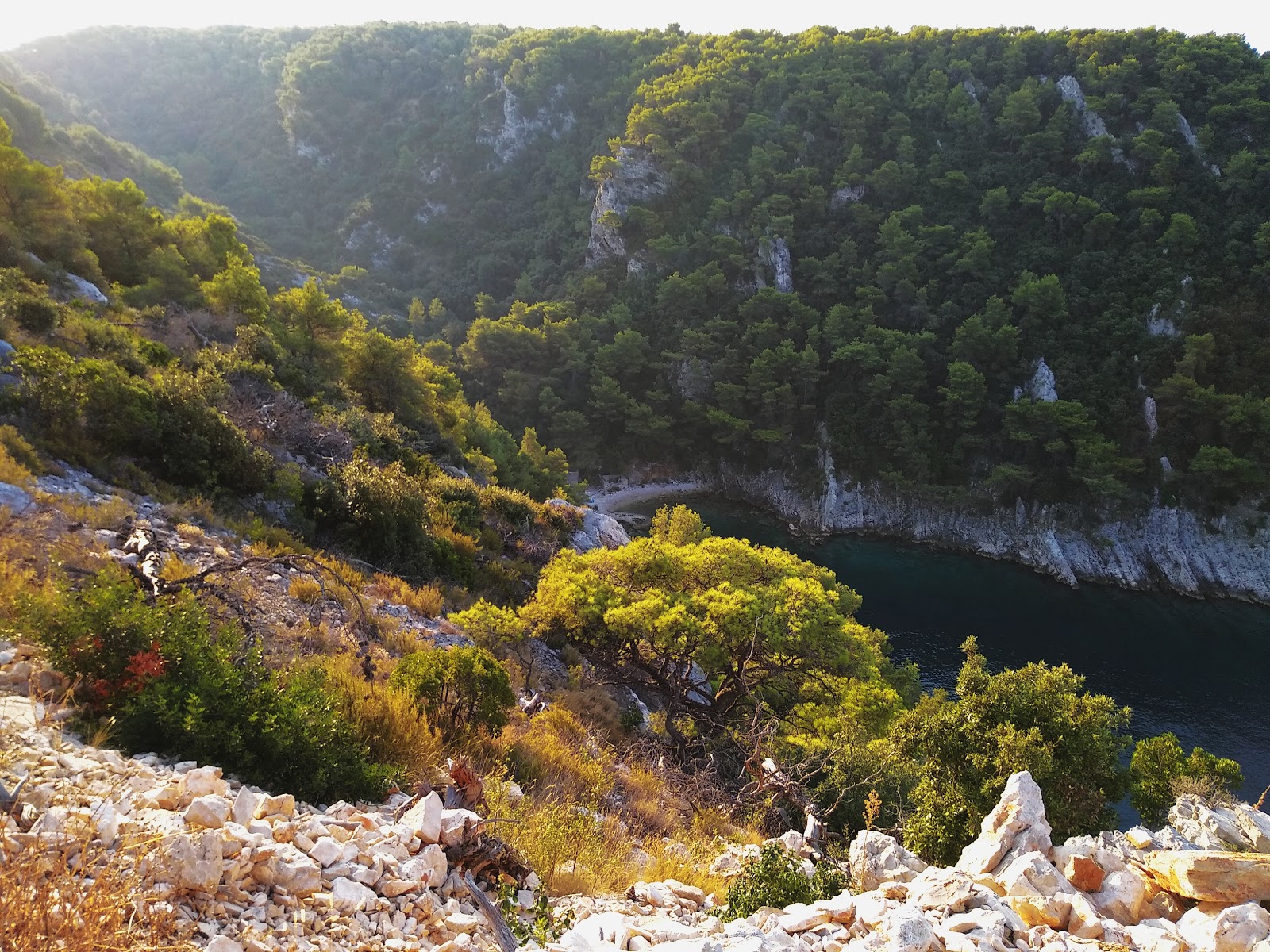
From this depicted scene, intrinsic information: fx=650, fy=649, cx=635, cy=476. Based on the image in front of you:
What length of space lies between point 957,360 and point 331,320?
3903cm

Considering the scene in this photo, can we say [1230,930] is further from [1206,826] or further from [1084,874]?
[1206,826]

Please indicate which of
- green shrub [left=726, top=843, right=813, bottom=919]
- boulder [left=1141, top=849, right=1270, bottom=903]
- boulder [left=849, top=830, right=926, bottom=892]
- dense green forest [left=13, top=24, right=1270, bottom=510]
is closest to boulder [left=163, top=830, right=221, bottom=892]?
green shrub [left=726, top=843, right=813, bottom=919]

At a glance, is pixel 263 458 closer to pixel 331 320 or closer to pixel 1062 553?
Answer: pixel 331 320

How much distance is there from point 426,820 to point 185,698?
1.81 m

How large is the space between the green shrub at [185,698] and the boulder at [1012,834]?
14.7ft

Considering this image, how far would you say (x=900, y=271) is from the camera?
4794 centimetres

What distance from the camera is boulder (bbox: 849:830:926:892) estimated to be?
5.07 m

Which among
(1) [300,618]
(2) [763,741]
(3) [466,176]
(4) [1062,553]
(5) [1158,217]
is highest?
(3) [466,176]

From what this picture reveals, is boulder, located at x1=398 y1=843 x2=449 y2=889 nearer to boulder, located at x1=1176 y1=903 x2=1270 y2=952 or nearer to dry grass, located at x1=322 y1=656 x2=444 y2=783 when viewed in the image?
dry grass, located at x1=322 y1=656 x2=444 y2=783

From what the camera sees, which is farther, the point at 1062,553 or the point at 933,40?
the point at 933,40

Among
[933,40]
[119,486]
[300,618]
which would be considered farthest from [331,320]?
[933,40]

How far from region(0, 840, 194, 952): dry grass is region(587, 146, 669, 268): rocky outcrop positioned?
5918cm

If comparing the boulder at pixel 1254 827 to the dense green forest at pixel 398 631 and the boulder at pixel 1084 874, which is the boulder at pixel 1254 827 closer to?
the dense green forest at pixel 398 631

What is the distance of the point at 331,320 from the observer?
25562 mm
